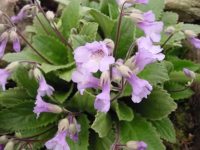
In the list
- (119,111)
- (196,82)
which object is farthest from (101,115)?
(196,82)

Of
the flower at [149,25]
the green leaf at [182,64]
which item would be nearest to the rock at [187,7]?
the green leaf at [182,64]

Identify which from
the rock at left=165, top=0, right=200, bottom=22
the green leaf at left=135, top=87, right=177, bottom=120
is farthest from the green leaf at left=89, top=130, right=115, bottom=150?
the rock at left=165, top=0, right=200, bottom=22

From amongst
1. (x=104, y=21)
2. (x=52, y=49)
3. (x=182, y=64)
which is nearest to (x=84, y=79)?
(x=52, y=49)

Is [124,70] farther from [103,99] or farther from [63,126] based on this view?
[63,126]

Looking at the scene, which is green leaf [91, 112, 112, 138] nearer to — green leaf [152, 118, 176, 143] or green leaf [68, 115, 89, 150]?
green leaf [68, 115, 89, 150]

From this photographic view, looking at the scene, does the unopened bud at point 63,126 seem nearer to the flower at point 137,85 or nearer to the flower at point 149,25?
the flower at point 137,85

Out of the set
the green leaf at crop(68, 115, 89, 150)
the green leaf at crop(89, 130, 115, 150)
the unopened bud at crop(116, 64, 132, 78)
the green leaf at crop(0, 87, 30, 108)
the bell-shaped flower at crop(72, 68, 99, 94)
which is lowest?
the green leaf at crop(89, 130, 115, 150)

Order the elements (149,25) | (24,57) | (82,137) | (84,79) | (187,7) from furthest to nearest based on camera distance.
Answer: (187,7) → (24,57) → (82,137) → (149,25) → (84,79)
